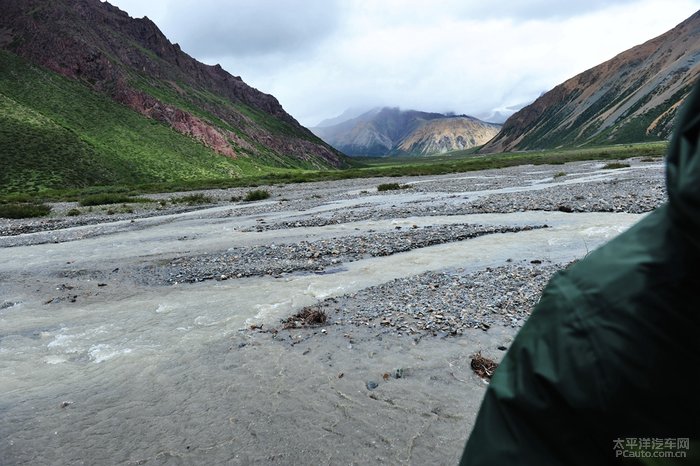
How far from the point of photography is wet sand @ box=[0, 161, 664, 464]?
707cm

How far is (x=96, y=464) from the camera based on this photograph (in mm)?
6582

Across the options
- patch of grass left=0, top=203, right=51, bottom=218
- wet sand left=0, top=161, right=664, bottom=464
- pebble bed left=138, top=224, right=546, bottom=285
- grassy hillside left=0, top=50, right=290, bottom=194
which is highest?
grassy hillside left=0, top=50, right=290, bottom=194

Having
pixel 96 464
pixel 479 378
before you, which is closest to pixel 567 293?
pixel 479 378

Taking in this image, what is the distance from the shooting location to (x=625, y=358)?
205cm

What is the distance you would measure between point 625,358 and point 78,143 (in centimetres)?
12079


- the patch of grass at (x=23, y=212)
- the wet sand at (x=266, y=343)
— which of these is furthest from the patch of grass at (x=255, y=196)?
the wet sand at (x=266, y=343)

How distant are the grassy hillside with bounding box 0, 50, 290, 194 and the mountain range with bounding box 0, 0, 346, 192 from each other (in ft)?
0.92

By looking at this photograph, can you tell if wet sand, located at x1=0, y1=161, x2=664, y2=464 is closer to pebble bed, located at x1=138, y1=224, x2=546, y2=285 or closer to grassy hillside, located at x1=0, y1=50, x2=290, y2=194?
pebble bed, located at x1=138, y1=224, x2=546, y2=285

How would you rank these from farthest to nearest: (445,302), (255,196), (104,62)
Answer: (104,62)
(255,196)
(445,302)

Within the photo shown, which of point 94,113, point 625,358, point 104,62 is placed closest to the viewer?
point 625,358

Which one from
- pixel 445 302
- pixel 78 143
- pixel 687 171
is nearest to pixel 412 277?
pixel 445 302

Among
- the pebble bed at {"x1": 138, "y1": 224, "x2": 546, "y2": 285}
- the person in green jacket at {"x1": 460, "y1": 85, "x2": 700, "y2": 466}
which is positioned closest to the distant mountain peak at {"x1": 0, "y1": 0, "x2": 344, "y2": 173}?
the pebble bed at {"x1": 138, "y1": 224, "x2": 546, "y2": 285}
